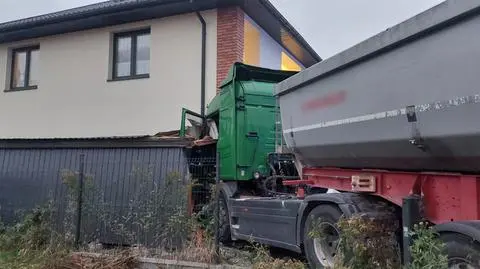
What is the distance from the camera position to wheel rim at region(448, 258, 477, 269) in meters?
3.73

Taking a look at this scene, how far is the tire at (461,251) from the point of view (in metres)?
3.67

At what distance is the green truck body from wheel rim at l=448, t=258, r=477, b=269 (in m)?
4.98

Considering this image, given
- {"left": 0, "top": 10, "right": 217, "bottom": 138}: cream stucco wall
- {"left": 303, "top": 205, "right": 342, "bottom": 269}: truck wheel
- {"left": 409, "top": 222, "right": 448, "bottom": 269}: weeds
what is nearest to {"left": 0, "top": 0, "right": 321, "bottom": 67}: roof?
{"left": 0, "top": 10, "right": 217, "bottom": 138}: cream stucco wall

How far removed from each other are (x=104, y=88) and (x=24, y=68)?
3582 mm

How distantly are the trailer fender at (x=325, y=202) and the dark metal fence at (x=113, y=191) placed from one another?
90.6 inches

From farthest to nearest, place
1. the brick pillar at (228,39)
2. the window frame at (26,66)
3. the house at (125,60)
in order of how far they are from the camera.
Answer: the window frame at (26,66) < the house at (125,60) < the brick pillar at (228,39)

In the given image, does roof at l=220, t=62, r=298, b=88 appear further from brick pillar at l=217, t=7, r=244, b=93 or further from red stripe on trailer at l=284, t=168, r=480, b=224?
red stripe on trailer at l=284, t=168, r=480, b=224

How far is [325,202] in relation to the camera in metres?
5.90

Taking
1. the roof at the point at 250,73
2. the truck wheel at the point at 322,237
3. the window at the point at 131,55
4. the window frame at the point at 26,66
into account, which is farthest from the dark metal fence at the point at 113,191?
the window frame at the point at 26,66

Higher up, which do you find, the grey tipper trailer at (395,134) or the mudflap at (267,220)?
the grey tipper trailer at (395,134)

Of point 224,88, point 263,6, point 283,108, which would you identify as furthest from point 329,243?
point 263,6

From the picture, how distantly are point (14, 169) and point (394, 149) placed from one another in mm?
9433

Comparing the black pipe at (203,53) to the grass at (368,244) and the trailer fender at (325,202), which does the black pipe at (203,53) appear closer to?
the trailer fender at (325,202)

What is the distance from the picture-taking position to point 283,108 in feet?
23.5
